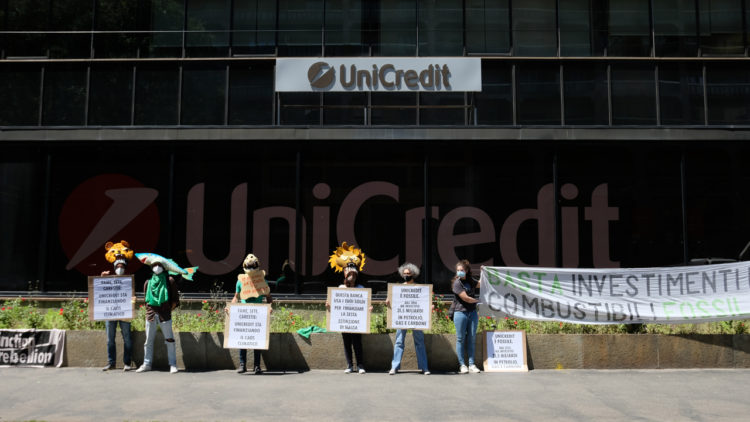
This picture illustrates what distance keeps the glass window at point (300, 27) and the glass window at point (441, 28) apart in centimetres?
243

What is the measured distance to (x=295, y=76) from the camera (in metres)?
14.9

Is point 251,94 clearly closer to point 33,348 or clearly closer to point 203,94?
point 203,94

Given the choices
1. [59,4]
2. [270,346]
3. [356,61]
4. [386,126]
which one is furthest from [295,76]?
[270,346]

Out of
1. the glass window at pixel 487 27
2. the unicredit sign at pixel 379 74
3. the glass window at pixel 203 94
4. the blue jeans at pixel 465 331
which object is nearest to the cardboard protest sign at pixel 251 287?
the blue jeans at pixel 465 331

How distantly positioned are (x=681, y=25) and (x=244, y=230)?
11267mm

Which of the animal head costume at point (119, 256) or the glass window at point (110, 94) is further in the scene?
the glass window at point (110, 94)

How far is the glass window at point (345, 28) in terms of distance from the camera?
15156 millimetres

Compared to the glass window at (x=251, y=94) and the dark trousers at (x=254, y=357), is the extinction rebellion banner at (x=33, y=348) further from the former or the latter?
the glass window at (x=251, y=94)

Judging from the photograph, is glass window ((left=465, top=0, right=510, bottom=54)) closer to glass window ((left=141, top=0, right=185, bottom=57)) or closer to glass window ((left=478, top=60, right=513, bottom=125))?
glass window ((left=478, top=60, right=513, bottom=125))

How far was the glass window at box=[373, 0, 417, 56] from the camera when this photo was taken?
1515 centimetres

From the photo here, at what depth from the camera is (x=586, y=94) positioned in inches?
585

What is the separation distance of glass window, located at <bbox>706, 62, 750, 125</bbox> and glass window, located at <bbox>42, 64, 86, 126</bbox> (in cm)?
1453

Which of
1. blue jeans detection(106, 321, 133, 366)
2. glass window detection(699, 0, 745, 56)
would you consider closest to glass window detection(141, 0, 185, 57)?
blue jeans detection(106, 321, 133, 366)

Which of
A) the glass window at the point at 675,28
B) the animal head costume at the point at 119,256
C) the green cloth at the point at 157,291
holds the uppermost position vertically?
the glass window at the point at 675,28
